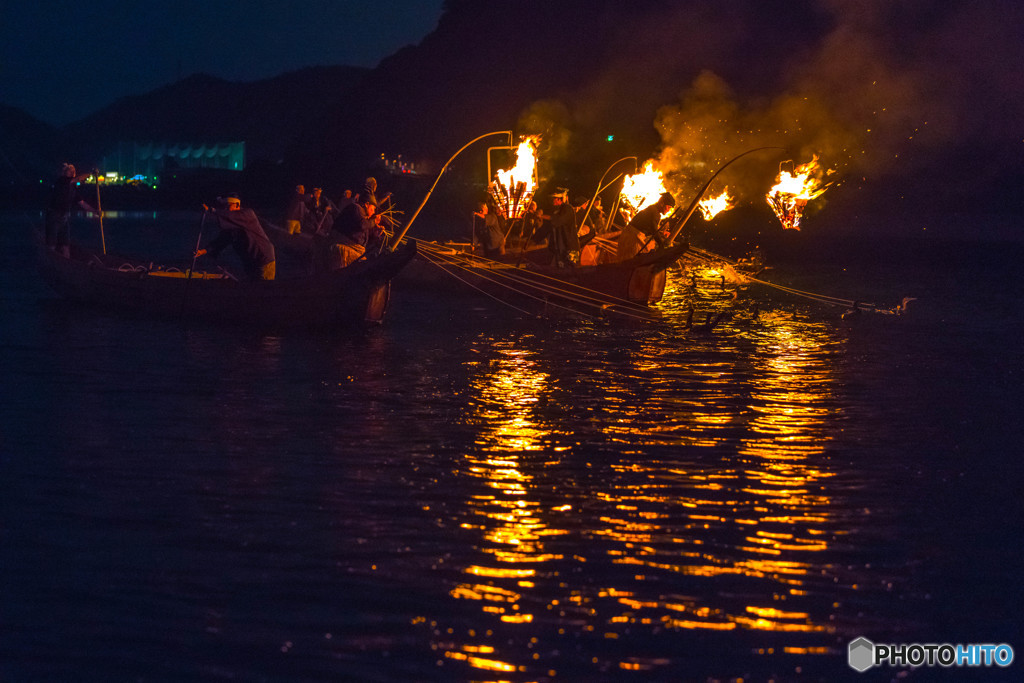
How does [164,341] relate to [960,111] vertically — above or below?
below

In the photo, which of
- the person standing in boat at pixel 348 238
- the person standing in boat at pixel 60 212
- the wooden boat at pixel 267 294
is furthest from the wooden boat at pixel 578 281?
the person standing in boat at pixel 60 212

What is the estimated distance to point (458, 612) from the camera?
570 centimetres

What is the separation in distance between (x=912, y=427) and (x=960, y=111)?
25019mm

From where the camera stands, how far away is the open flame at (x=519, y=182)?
21.6 meters

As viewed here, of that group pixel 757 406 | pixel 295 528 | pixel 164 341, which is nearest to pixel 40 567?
pixel 295 528

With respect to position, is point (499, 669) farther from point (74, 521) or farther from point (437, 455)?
point (437, 455)

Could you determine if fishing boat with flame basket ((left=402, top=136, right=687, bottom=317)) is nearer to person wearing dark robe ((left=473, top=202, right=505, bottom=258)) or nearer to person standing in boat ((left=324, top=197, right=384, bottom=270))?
person wearing dark robe ((left=473, top=202, right=505, bottom=258))

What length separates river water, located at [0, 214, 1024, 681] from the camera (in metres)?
5.35

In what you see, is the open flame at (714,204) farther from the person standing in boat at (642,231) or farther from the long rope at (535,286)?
the long rope at (535,286)

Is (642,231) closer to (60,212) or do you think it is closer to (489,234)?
(489,234)

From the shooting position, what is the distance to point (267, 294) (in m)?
16.3

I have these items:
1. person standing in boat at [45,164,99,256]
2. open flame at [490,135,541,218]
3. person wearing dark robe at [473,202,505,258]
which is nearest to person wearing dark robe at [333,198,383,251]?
open flame at [490,135,541,218]

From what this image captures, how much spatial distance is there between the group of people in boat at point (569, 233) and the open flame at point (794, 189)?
1.88 metres

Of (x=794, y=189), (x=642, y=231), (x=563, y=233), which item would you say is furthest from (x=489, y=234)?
(x=794, y=189)
